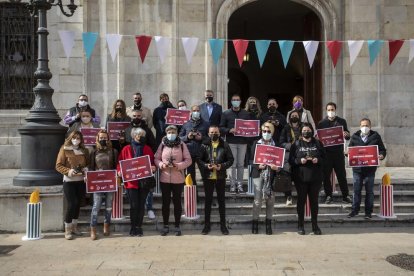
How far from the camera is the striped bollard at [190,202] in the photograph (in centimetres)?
877

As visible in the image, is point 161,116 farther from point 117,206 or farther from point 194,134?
point 117,206

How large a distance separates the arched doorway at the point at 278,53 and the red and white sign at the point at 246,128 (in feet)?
16.7

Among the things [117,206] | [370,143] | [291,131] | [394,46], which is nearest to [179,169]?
[117,206]

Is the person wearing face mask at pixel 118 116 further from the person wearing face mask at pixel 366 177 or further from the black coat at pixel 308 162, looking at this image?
the person wearing face mask at pixel 366 177

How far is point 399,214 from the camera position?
9.35 metres

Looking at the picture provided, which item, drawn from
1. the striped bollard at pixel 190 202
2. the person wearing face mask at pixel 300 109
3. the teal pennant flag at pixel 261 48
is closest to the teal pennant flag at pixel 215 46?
the teal pennant flag at pixel 261 48

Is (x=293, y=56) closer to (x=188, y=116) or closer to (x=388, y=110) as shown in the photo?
(x=388, y=110)

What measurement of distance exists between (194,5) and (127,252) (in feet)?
27.9

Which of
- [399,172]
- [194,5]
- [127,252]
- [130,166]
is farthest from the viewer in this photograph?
[194,5]

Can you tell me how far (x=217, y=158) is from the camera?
27.1ft

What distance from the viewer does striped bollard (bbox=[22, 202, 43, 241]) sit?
7945 mm

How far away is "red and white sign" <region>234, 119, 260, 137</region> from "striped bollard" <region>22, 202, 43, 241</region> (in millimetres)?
4165

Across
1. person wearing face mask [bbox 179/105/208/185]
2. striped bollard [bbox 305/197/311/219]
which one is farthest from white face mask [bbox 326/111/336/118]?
person wearing face mask [bbox 179/105/208/185]

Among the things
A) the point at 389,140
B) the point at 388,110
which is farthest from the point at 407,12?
the point at 389,140
